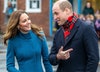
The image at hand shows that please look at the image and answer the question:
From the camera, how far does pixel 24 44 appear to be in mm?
5094

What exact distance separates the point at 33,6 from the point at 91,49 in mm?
18800

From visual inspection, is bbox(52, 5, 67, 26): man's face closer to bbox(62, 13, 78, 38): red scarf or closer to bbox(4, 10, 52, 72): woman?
bbox(62, 13, 78, 38): red scarf

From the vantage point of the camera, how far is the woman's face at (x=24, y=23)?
16.4 feet

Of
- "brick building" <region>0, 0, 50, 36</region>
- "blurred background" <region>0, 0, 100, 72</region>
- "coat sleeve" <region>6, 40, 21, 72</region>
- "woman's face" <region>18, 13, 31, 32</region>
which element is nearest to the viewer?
"woman's face" <region>18, 13, 31, 32</region>

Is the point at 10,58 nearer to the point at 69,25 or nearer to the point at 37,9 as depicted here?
the point at 69,25

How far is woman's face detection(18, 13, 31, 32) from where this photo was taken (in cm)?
499

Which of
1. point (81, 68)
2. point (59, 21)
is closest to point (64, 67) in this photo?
point (81, 68)

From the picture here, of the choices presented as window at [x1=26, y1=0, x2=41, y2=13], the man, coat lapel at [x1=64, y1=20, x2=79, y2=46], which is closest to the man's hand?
the man

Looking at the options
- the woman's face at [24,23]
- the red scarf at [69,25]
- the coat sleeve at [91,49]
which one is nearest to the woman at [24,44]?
the woman's face at [24,23]

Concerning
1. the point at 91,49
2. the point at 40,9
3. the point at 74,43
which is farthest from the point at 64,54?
the point at 40,9

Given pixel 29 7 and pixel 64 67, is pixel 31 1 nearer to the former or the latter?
pixel 29 7

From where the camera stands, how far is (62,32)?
4.50m

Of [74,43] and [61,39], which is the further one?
[61,39]

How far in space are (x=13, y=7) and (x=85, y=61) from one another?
746 inches
